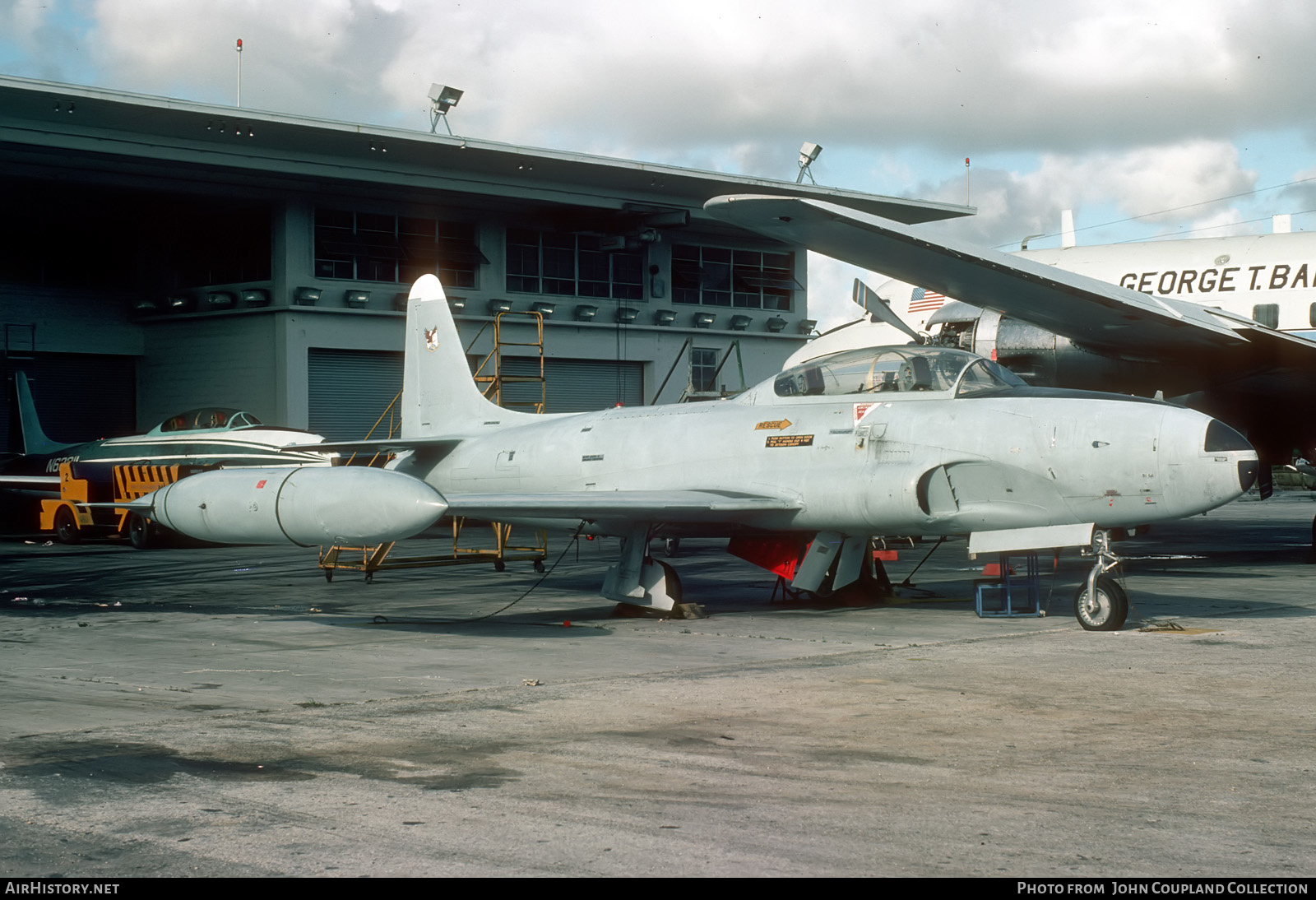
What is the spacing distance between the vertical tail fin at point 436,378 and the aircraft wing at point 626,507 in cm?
412

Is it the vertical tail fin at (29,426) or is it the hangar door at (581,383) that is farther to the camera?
the hangar door at (581,383)

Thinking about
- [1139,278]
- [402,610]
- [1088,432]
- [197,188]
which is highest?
[197,188]

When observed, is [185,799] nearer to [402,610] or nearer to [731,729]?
[731,729]

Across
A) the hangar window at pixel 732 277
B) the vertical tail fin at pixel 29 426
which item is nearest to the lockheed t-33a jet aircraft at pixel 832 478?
the vertical tail fin at pixel 29 426

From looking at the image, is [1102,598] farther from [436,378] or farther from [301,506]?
[436,378]

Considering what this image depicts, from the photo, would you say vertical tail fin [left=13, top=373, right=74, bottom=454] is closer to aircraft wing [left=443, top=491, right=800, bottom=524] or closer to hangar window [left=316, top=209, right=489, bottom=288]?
hangar window [left=316, top=209, right=489, bottom=288]

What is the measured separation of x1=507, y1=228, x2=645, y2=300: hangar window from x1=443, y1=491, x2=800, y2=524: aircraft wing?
90.2 feet

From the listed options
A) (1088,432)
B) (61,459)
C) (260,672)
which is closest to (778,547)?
(1088,432)

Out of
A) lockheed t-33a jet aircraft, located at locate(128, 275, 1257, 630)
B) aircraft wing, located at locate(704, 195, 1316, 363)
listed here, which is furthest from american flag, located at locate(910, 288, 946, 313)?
lockheed t-33a jet aircraft, located at locate(128, 275, 1257, 630)

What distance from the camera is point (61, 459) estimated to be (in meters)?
29.2

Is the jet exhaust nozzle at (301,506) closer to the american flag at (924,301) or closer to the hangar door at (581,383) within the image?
the american flag at (924,301)

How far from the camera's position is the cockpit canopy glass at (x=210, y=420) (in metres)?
26.3

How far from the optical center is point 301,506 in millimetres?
11742

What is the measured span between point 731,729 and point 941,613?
6771mm
